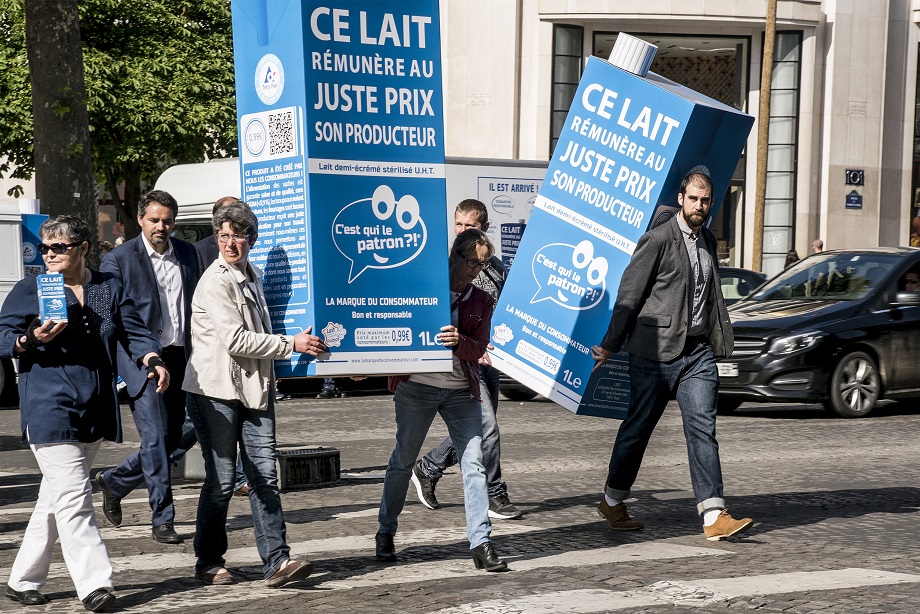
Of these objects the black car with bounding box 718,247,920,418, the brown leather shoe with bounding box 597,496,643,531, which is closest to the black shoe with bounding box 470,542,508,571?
the brown leather shoe with bounding box 597,496,643,531

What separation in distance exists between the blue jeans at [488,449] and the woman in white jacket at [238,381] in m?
2.06

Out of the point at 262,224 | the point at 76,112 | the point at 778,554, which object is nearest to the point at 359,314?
the point at 262,224

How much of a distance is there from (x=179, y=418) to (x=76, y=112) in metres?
→ 5.26

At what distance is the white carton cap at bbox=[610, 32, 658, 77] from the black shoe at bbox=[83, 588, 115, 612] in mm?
3904

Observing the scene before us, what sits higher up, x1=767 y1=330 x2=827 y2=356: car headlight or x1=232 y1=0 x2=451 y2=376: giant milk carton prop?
x1=232 y1=0 x2=451 y2=376: giant milk carton prop

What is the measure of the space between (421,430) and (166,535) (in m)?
1.62

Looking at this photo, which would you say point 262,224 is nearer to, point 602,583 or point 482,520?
point 482,520

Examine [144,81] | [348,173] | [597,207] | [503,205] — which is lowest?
[503,205]

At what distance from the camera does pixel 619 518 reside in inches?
302

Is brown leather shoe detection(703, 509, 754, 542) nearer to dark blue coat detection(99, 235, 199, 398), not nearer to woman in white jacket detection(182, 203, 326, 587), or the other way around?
woman in white jacket detection(182, 203, 326, 587)

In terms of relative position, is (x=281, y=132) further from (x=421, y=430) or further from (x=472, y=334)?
(x=421, y=430)

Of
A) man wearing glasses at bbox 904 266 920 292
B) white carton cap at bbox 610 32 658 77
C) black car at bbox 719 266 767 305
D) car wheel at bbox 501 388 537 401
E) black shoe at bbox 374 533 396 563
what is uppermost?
white carton cap at bbox 610 32 658 77

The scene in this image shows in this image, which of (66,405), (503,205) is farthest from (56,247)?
(503,205)

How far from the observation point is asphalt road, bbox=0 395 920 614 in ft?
19.4
